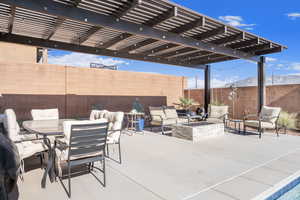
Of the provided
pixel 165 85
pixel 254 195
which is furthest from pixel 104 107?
pixel 254 195

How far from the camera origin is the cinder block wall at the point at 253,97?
7945 mm

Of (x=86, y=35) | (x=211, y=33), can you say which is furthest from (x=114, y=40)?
(x=211, y=33)

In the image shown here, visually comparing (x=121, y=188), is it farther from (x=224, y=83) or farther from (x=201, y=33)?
(x=224, y=83)

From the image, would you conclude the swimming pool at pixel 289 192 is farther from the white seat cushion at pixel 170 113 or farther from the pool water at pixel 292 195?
the white seat cushion at pixel 170 113

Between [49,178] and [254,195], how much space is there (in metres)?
2.89

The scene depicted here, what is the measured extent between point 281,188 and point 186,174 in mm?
1305

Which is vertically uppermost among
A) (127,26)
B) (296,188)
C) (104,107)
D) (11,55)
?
(11,55)

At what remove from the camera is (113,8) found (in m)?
3.79

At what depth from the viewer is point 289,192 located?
8.95 ft

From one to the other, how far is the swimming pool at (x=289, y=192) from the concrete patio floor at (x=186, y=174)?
116 mm

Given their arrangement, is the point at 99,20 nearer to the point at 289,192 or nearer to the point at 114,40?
the point at 114,40

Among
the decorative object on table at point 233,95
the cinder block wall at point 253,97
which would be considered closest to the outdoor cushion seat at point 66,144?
the cinder block wall at point 253,97

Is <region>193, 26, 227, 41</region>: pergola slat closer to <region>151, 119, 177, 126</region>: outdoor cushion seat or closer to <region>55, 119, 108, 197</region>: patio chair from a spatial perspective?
<region>151, 119, 177, 126</region>: outdoor cushion seat

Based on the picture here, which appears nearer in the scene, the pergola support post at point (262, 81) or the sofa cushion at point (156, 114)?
the sofa cushion at point (156, 114)
